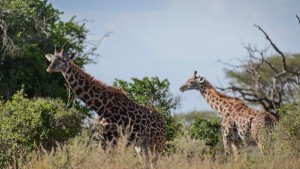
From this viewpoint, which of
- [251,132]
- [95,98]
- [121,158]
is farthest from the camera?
[251,132]

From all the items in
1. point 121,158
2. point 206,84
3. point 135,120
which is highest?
point 206,84

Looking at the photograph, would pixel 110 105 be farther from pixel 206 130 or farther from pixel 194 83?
pixel 206 130

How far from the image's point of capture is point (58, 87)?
26.0 m

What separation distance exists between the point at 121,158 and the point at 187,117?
2454 cm

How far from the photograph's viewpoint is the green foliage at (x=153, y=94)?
→ 68.6 ft

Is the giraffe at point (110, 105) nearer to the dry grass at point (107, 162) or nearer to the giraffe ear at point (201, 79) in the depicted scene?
the dry grass at point (107, 162)

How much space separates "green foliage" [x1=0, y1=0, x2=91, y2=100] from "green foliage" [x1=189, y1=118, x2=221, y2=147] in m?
5.99

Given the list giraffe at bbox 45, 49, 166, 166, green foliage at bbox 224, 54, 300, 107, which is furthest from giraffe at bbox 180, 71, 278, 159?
green foliage at bbox 224, 54, 300, 107

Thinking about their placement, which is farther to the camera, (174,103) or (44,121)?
(174,103)

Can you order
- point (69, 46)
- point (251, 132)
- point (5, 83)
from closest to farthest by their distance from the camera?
point (251, 132), point (5, 83), point (69, 46)

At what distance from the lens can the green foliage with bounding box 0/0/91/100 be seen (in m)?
25.3

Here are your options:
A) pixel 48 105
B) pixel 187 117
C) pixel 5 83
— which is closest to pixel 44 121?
pixel 48 105

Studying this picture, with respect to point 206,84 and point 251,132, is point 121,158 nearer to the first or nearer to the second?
point 251,132

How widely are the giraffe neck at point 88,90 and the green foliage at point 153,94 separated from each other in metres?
5.60
